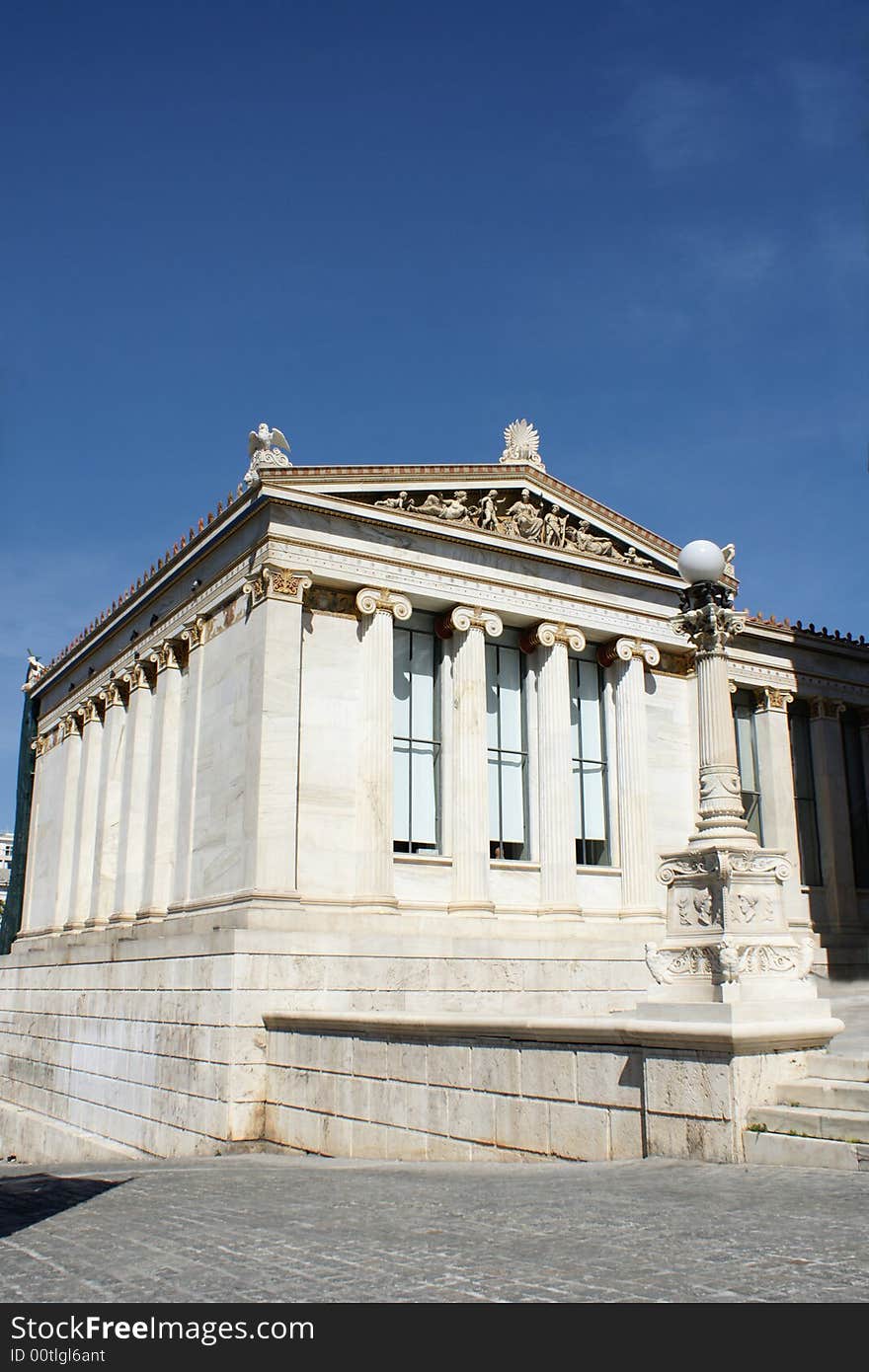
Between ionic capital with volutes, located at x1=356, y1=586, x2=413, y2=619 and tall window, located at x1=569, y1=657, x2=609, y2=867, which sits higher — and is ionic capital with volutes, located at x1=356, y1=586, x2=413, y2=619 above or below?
above

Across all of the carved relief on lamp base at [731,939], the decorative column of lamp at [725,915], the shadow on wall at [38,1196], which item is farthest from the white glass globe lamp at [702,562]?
the shadow on wall at [38,1196]

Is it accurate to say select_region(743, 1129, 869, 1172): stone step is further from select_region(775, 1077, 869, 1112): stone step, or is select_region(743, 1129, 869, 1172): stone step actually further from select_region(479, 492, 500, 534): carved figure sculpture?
select_region(479, 492, 500, 534): carved figure sculpture

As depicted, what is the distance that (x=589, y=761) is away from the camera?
3144 cm

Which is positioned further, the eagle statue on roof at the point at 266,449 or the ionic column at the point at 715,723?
the eagle statue on roof at the point at 266,449

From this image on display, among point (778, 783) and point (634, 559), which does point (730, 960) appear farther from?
point (778, 783)

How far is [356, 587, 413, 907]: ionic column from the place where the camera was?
26.1 metres

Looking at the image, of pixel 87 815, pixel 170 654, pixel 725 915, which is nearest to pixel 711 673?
pixel 725 915

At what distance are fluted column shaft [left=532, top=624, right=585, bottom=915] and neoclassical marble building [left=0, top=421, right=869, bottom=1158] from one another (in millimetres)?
86

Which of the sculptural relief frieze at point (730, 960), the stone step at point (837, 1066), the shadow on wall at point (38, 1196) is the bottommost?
the shadow on wall at point (38, 1196)

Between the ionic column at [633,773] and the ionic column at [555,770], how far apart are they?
1356mm

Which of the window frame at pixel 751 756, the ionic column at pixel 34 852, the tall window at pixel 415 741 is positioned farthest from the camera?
the ionic column at pixel 34 852

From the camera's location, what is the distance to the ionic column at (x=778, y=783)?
3450cm

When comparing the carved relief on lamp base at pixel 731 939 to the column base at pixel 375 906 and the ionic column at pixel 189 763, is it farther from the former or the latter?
the ionic column at pixel 189 763

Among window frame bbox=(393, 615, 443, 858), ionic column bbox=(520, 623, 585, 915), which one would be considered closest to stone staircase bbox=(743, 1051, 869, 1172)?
window frame bbox=(393, 615, 443, 858)
